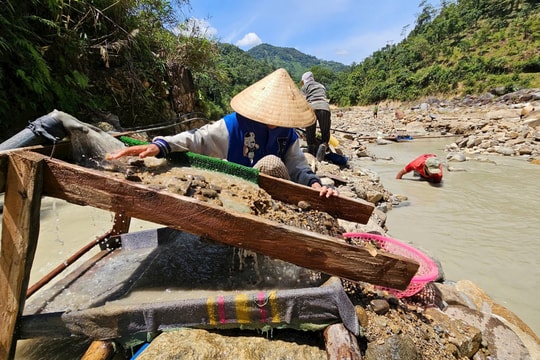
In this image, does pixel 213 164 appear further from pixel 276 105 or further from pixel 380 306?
pixel 380 306

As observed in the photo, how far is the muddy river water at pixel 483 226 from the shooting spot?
10.9ft

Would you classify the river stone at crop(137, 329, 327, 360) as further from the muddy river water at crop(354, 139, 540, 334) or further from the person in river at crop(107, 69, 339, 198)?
the muddy river water at crop(354, 139, 540, 334)

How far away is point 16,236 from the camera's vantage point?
144 cm

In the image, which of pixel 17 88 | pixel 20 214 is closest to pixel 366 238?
pixel 20 214

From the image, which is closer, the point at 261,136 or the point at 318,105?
the point at 261,136

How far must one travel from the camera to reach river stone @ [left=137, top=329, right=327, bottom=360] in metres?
1.46

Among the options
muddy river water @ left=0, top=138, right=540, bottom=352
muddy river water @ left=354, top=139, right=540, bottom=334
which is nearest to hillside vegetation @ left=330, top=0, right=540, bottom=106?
muddy river water @ left=354, top=139, right=540, bottom=334

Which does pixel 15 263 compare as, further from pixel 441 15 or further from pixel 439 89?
pixel 441 15

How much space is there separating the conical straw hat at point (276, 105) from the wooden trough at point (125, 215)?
3.41 feet

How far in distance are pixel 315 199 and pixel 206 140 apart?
3.49ft

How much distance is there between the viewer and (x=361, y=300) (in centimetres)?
194

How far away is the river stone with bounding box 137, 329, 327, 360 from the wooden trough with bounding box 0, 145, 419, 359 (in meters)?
0.46

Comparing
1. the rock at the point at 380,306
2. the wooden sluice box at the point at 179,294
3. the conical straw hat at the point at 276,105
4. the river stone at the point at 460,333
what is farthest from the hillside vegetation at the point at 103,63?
the river stone at the point at 460,333

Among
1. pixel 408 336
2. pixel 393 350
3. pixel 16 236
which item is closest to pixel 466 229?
pixel 408 336
